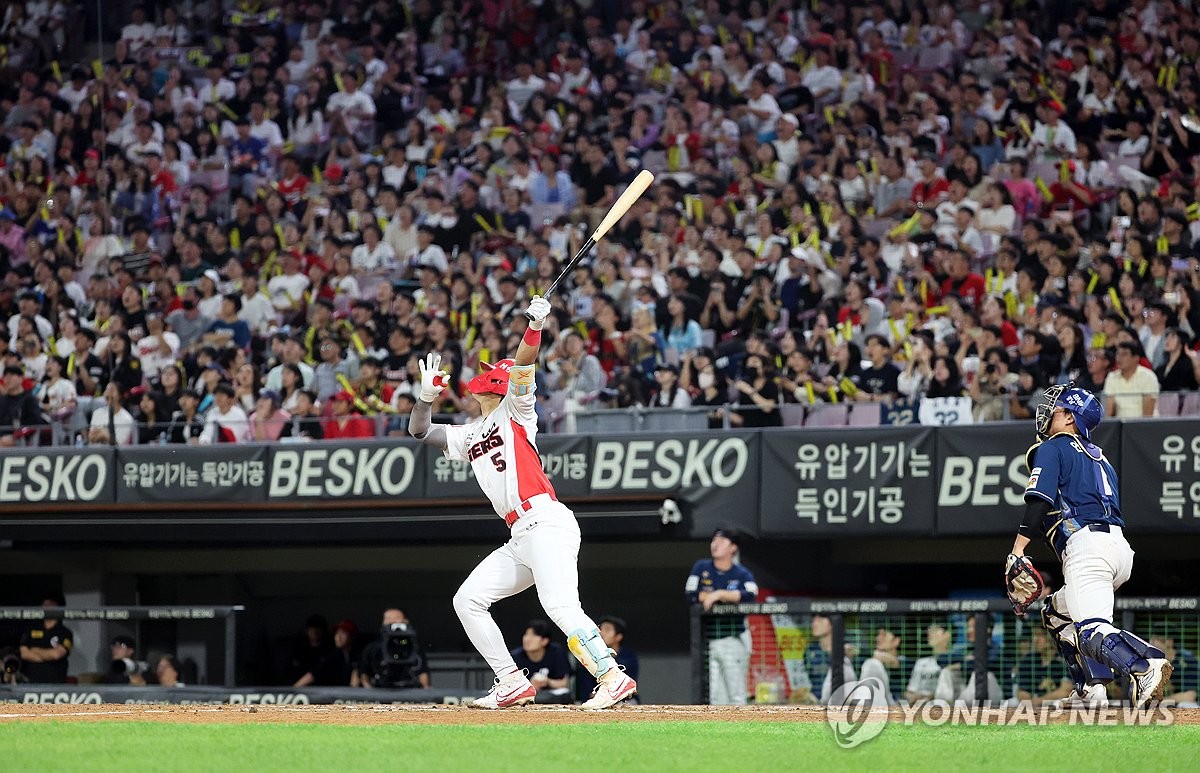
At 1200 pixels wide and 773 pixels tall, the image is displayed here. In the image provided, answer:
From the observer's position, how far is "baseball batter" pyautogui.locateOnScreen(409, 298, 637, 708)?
8.90 metres

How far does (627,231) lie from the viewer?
56.9ft

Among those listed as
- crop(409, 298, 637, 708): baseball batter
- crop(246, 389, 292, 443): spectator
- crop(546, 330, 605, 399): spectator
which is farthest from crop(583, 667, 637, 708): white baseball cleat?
crop(246, 389, 292, 443): spectator

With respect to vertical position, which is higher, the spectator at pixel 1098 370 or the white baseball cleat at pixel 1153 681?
the spectator at pixel 1098 370

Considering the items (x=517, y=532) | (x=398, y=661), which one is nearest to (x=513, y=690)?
(x=517, y=532)

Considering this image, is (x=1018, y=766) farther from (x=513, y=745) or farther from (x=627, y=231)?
(x=627, y=231)

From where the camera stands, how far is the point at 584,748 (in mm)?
6770

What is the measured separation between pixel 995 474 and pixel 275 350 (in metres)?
7.24

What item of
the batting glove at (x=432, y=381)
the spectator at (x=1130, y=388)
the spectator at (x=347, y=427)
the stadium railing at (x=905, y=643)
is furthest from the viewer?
the spectator at (x=347, y=427)

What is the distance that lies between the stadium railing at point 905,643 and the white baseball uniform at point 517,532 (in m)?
2.69

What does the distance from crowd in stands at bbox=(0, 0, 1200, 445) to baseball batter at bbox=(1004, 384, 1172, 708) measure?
11.6ft

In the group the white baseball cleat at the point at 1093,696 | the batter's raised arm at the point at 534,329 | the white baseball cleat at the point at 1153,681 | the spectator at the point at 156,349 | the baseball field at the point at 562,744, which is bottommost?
the baseball field at the point at 562,744

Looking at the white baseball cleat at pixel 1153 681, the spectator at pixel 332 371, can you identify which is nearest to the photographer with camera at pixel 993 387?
the white baseball cleat at pixel 1153 681

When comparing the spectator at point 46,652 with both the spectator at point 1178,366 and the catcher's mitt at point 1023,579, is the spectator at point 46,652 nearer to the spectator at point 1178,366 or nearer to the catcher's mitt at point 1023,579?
the catcher's mitt at point 1023,579

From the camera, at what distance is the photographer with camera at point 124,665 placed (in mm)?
14172
